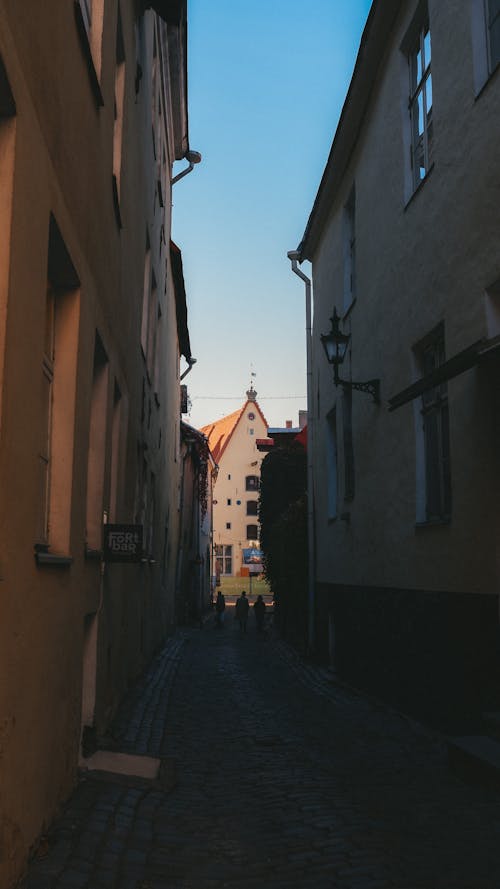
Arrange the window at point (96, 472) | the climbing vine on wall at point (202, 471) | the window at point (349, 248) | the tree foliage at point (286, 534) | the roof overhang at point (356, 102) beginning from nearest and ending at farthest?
the window at point (96, 472) < the roof overhang at point (356, 102) < the window at point (349, 248) < the tree foliage at point (286, 534) < the climbing vine on wall at point (202, 471)

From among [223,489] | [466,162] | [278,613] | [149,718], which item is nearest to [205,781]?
[149,718]

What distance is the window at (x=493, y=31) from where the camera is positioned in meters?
7.37

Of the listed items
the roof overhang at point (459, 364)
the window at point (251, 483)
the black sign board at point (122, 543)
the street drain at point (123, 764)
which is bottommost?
the street drain at point (123, 764)

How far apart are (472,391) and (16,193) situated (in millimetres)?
4796

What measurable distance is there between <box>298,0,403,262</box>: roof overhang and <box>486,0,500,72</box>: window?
2847 millimetres

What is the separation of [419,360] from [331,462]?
5817 millimetres

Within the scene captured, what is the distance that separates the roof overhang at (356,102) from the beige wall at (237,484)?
51.9 meters

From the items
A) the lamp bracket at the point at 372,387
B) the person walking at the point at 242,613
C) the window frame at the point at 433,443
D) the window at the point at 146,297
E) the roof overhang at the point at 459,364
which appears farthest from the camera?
the person walking at the point at 242,613

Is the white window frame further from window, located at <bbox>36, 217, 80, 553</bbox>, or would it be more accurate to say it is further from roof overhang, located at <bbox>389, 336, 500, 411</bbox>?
window, located at <bbox>36, 217, 80, 553</bbox>

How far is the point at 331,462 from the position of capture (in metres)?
15.2

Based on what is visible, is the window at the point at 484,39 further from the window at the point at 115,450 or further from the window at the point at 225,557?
the window at the point at 225,557

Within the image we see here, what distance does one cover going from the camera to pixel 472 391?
7.54 m

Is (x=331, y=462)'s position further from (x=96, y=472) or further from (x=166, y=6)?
(x=96, y=472)

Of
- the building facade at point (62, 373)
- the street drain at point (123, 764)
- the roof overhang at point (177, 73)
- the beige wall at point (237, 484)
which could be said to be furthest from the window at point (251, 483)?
the street drain at point (123, 764)
